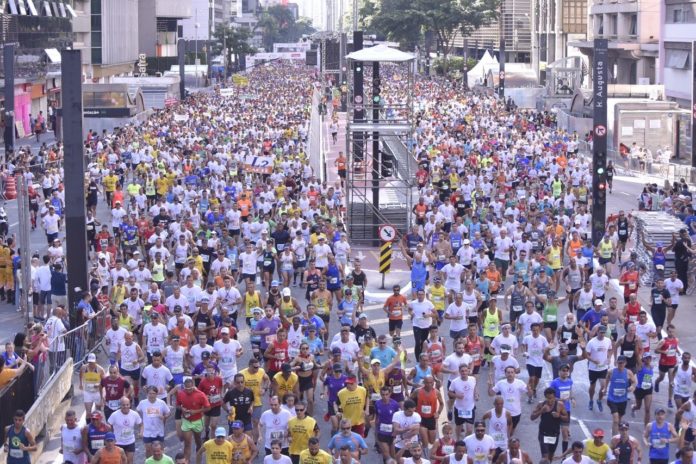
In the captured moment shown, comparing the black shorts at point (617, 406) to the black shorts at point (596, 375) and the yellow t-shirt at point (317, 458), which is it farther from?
the yellow t-shirt at point (317, 458)

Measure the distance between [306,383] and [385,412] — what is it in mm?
2042

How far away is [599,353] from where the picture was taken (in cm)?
1700

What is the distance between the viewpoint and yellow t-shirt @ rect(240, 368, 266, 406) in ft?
49.5

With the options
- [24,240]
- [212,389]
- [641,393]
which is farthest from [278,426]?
[24,240]

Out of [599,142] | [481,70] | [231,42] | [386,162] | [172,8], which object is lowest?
[386,162]

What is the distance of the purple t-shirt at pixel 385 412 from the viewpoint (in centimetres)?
1430

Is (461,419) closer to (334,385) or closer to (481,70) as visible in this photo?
(334,385)

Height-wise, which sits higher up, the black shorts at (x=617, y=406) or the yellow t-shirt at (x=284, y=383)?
the yellow t-shirt at (x=284, y=383)

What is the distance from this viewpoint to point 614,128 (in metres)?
53.9

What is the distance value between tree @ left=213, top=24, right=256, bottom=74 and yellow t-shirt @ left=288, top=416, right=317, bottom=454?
131 metres

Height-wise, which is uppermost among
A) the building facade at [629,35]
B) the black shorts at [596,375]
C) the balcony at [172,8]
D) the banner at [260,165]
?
the balcony at [172,8]

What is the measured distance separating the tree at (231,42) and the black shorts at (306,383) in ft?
423

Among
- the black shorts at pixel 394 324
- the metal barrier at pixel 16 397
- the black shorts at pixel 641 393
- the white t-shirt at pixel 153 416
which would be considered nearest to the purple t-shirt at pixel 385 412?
the white t-shirt at pixel 153 416

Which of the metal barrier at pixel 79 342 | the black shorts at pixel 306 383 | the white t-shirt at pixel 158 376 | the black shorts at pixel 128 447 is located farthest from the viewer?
the metal barrier at pixel 79 342
